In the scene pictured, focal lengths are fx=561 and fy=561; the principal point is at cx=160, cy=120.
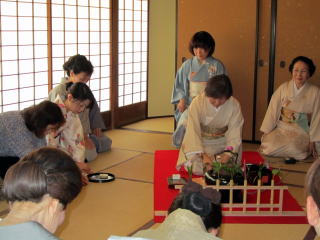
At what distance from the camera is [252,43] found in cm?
728

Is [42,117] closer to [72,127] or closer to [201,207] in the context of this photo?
[72,127]

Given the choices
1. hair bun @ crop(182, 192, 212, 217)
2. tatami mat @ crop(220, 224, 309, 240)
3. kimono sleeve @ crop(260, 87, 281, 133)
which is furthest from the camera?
kimono sleeve @ crop(260, 87, 281, 133)

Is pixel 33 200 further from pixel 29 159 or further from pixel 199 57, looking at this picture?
pixel 199 57

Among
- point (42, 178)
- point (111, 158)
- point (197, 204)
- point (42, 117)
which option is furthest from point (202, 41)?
point (42, 178)

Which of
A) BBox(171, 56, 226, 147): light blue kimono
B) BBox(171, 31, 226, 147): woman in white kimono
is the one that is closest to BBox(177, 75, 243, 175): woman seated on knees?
BBox(171, 31, 226, 147): woman in white kimono

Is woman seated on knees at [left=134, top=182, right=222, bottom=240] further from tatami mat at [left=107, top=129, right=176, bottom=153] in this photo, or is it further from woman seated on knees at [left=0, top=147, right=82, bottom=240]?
tatami mat at [left=107, top=129, right=176, bottom=153]

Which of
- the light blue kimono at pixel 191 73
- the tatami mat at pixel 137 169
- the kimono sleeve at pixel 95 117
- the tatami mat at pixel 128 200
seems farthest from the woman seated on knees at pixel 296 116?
the kimono sleeve at pixel 95 117

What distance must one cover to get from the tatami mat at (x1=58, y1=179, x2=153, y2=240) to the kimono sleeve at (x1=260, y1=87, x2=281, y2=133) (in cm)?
215

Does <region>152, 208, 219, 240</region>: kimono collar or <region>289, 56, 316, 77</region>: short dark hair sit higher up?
<region>289, 56, 316, 77</region>: short dark hair

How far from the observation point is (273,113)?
683cm

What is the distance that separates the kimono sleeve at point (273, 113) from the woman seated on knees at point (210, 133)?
4.78 feet

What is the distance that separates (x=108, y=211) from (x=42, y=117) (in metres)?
0.96

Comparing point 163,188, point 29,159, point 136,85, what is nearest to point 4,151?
point 163,188

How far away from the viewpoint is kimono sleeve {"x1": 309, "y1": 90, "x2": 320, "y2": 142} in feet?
21.7
